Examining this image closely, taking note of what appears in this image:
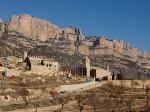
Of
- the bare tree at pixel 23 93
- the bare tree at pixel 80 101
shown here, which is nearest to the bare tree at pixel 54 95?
the bare tree at pixel 80 101

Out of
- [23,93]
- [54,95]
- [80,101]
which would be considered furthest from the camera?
[54,95]

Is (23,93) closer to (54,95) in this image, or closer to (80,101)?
(54,95)

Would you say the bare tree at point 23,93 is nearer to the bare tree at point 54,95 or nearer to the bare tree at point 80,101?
the bare tree at point 54,95

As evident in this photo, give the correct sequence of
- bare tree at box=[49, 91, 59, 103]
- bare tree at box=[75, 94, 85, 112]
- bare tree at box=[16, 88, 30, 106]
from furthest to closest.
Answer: bare tree at box=[49, 91, 59, 103], bare tree at box=[16, 88, 30, 106], bare tree at box=[75, 94, 85, 112]

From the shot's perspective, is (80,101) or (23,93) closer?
(80,101)

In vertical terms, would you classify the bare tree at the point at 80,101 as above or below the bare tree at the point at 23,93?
below

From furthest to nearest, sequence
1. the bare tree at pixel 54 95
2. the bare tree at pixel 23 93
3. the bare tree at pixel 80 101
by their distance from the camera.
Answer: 1. the bare tree at pixel 54 95
2. the bare tree at pixel 23 93
3. the bare tree at pixel 80 101

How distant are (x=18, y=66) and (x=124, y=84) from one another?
42.3m

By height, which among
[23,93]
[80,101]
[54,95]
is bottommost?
[80,101]

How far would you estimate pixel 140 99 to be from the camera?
362 ft

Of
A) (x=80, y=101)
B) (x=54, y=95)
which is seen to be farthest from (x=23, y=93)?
(x=80, y=101)

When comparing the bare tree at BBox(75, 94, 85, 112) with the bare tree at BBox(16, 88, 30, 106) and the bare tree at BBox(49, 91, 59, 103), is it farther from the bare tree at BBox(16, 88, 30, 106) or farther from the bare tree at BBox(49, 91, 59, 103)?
the bare tree at BBox(16, 88, 30, 106)

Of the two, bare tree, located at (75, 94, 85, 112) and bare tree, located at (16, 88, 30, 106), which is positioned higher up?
bare tree, located at (16, 88, 30, 106)

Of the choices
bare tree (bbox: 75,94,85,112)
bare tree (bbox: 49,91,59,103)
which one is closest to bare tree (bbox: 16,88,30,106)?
bare tree (bbox: 49,91,59,103)
